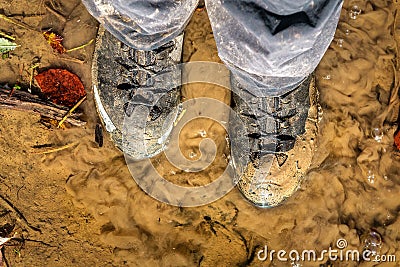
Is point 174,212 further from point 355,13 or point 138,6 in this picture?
point 355,13

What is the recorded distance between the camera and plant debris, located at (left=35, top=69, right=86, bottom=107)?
2.62 meters

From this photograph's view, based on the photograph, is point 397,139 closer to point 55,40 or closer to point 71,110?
point 71,110

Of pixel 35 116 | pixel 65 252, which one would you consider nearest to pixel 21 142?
pixel 35 116

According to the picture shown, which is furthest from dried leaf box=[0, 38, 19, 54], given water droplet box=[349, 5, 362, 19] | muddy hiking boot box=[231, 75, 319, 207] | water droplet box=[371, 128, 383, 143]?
water droplet box=[371, 128, 383, 143]

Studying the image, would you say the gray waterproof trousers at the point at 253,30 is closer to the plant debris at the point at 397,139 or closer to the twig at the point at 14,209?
the plant debris at the point at 397,139

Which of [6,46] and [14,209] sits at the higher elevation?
[6,46]

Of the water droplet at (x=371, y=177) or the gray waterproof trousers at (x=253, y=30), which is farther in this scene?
the water droplet at (x=371, y=177)

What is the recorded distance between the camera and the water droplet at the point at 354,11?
8.82ft

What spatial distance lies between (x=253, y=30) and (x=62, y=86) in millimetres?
1442

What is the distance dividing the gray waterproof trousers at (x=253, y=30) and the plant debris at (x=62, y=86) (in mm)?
552

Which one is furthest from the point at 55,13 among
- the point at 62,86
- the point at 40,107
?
the point at 40,107

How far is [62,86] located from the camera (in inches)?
103

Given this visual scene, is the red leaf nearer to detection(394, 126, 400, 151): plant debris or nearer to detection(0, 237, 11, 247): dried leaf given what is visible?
detection(394, 126, 400, 151): plant debris

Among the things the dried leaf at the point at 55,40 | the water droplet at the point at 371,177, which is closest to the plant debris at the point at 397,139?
the water droplet at the point at 371,177
